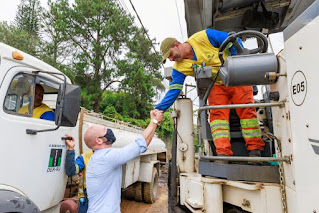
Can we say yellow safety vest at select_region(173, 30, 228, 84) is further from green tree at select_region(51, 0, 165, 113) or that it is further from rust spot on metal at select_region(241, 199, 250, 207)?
green tree at select_region(51, 0, 165, 113)

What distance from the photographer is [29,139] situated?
7.04 ft

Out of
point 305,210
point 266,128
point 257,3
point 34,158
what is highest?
point 257,3

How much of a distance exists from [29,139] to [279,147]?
2.16 metres

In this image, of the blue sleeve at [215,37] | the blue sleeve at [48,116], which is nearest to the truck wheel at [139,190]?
the blue sleeve at [48,116]

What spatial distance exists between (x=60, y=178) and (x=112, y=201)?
2.86 feet

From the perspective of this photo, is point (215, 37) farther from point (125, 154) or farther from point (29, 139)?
point (29, 139)

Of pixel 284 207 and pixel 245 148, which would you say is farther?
pixel 245 148

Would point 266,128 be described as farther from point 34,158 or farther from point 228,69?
point 34,158

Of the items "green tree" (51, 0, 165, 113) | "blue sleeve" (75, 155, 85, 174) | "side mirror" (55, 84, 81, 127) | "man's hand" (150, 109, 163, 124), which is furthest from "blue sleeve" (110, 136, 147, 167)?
"green tree" (51, 0, 165, 113)

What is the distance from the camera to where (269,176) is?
5.76 ft

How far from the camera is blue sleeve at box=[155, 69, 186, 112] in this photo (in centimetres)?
266

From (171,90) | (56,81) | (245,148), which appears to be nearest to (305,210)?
(245,148)

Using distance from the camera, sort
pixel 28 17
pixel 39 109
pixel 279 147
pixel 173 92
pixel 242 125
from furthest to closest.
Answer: pixel 28 17 → pixel 173 92 → pixel 39 109 → pixel 242 125 → pixel 279 147

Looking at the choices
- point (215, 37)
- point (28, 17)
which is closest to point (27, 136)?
point (215, 37)
